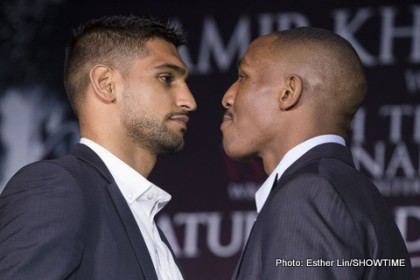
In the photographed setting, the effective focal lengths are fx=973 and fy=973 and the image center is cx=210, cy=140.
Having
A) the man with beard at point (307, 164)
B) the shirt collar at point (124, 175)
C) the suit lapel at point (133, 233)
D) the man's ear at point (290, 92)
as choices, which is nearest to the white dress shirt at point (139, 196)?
the shirt collar at point (124, 175)

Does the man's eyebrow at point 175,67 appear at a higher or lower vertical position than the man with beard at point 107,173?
higher

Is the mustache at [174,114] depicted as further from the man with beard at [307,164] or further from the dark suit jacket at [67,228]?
the dark suit jacket at [67,228]

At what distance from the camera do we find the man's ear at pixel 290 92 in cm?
252

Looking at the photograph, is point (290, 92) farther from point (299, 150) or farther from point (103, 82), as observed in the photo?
point (103, 82)

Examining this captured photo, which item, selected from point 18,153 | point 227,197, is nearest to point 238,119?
point 227,197

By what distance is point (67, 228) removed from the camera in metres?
2.37

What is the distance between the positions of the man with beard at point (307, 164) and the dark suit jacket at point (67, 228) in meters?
0.33

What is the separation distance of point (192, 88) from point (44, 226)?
89.1 inches

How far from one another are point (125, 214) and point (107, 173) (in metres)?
0.14

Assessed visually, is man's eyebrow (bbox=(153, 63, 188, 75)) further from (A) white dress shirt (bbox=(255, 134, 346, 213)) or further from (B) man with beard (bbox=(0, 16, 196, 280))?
(A) white dress shirt (bbox=(255, 134, 346, 213))

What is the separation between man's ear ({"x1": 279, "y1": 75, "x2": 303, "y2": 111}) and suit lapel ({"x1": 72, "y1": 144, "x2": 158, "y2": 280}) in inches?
19.7

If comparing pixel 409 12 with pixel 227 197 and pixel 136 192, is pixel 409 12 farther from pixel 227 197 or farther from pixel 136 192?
pixel 136 192

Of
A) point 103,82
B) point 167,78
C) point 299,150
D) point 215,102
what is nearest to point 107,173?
point 103,82

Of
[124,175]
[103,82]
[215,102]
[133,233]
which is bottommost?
[133,233]
